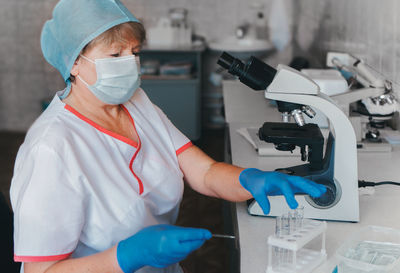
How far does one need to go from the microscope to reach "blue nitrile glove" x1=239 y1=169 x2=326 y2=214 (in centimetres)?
6

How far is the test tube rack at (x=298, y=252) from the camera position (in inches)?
40.1

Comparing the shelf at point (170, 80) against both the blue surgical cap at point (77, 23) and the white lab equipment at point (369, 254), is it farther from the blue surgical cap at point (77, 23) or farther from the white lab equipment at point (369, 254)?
the white lab equipment at point (369, 254)

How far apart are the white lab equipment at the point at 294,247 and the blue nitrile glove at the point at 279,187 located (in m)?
0.05

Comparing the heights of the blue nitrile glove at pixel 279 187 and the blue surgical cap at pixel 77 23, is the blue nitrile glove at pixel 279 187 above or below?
below

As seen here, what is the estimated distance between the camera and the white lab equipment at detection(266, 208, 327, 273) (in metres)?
1.02

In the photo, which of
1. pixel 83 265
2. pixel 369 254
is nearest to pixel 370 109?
pixel 369 254

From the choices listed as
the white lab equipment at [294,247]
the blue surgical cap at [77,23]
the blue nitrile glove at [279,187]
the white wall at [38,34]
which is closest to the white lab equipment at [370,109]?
the blue nitrile glove at [279,187]

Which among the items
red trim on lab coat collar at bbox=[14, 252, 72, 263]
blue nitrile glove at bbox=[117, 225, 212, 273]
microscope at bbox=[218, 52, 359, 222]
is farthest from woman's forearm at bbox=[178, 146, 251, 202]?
red trim on lab coat collar at bbox=[14, 252, 72, 263]

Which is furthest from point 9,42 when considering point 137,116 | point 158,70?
point 137,116

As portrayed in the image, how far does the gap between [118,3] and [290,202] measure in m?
0.71

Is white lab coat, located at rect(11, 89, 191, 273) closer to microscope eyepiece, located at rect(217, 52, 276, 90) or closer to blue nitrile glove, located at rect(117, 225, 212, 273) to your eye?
blue nitrile glove, located at rect(117, 225, 212, 273)

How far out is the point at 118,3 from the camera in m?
1.39

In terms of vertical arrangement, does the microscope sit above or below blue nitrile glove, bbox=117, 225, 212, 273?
above

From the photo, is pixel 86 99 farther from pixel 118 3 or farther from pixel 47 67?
pixel 47 67
